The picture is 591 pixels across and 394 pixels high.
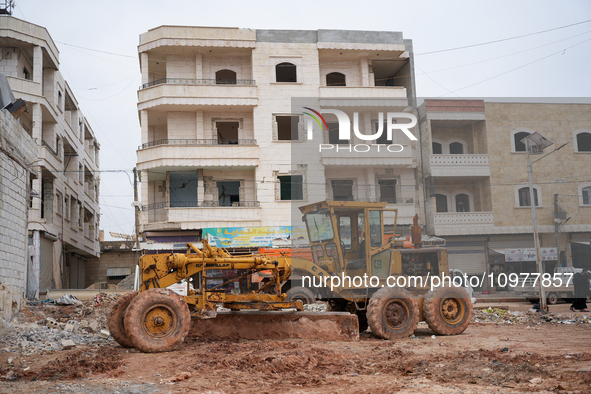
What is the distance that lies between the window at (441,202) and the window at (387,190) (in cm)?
119

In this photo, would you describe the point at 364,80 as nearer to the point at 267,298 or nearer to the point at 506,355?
the point at 267,298

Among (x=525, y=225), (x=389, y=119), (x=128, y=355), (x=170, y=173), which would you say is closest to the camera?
(x=128, y=355)

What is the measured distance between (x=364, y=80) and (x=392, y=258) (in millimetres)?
16859

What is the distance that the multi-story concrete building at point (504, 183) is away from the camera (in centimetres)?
1238

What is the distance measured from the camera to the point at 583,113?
12633 millimetres

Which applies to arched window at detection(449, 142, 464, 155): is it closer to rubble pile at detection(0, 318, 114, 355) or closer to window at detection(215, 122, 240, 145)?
rubble pile at detection(0, 318, 114, 355)

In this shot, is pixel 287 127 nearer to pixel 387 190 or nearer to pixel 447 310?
pixel 387 190

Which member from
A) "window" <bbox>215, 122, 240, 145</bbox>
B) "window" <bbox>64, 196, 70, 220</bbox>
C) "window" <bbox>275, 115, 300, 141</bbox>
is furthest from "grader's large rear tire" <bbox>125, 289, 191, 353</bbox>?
"window" <bbox>64, 196, 70, 220</bbox>

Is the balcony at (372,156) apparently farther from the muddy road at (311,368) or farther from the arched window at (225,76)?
the arched window at (225,76)

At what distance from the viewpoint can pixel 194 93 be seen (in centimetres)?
2572

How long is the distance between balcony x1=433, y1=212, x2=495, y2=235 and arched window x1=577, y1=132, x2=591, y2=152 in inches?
95.7

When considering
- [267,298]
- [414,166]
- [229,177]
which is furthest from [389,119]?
[229,177]

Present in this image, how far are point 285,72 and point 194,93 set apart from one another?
463 cm

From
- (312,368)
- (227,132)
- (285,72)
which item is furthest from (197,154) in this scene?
(312,368)
